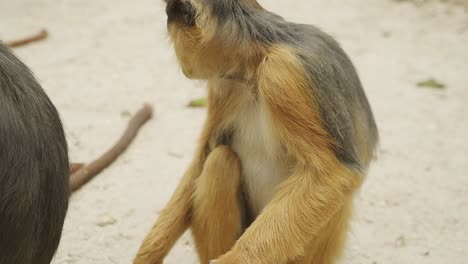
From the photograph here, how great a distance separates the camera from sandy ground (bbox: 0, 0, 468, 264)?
442 centimetres

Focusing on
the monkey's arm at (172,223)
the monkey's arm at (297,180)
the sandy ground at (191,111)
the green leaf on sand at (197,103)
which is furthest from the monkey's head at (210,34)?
the green leaf on sand at (197,103)

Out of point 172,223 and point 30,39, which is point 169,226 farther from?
point 30,39

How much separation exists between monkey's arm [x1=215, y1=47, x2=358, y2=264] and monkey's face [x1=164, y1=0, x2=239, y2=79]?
26cm

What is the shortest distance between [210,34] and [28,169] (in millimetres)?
1151

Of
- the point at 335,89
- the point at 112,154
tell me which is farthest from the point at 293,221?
the point at 112,154

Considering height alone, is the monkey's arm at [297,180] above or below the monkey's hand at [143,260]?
above

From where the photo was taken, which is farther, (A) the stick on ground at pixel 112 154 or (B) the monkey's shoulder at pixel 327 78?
(A) the stick on ground at pixel 112 154

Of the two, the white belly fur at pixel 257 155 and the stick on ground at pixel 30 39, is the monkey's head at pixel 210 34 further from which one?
the stick on ground at pixel 30 39

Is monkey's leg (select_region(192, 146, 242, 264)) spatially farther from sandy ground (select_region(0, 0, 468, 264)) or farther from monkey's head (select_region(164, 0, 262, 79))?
sandy ground (select_region(0, 0, 468, 264))

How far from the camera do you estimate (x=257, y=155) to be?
3574 mm

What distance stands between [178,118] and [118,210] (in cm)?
168

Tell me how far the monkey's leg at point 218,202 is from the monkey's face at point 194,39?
501 millimetres

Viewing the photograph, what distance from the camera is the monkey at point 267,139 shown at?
3.15 m

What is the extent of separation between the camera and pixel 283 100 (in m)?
3.13
